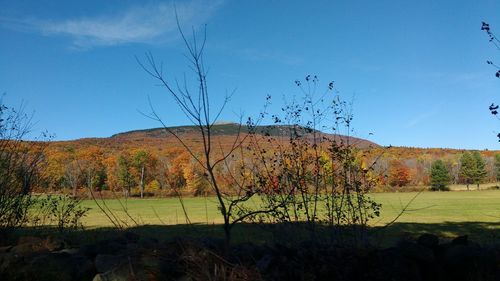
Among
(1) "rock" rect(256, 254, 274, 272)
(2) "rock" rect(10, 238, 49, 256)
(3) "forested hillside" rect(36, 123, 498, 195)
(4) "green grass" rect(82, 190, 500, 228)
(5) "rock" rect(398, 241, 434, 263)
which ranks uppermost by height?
(3) "forested hillside" rect(36, 123, 498, 195)

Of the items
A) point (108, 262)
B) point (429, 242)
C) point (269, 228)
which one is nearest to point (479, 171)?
point (269, 228)

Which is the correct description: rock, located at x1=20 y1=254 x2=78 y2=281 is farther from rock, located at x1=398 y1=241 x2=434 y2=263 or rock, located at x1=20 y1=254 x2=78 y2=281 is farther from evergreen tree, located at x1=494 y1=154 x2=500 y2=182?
evergreen tree, located at x1=494 y1=154 x2=500 y2=182

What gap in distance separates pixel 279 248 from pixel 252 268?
77 centimetres

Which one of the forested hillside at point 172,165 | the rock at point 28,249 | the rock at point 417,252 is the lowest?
the rock at point 28,249

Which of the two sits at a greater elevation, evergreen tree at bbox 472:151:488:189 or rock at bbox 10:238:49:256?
evergreen tree at bbox 472:151:488:189

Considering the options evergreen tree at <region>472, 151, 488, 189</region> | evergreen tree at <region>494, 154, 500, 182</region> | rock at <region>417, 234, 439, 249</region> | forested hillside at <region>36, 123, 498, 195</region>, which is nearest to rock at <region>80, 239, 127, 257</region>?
forested hillside at <region>36, 123, 498, 195</region>

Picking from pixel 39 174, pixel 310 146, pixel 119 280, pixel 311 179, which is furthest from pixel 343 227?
pixel 39 174

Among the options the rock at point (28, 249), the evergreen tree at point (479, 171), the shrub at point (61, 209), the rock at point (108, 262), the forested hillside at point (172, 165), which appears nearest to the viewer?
the rock at point (108, 262)

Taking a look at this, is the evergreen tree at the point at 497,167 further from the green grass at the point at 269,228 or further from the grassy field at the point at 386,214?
the green grass at the point at 269,228

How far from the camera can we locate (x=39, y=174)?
31.1 ft

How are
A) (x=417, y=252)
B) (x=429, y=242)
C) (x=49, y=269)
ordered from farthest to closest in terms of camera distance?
1. (x=49, y=269)
2. (x=429, y=242)
3. (x=417, y=252)

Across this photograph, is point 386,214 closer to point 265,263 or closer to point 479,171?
point 265,263

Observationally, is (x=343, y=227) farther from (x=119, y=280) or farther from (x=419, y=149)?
(x=419, y=149)

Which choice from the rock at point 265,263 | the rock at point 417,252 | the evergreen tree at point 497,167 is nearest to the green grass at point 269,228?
the rock at point 265,263
